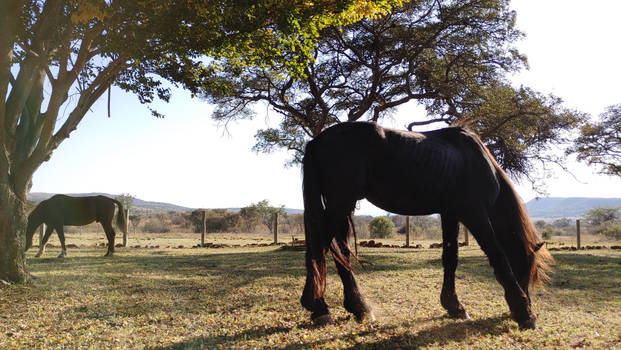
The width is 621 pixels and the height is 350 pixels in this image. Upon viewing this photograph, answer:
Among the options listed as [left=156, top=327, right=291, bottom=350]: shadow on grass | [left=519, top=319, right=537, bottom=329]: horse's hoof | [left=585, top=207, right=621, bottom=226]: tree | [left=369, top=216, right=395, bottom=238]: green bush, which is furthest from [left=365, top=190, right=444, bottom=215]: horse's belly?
[left=585, top=207, right=621, bottom=226]: tree

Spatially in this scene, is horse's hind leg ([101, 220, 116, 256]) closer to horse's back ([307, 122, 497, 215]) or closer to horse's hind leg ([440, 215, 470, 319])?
horse's back ([307, 122, 497, 215])

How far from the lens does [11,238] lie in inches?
233

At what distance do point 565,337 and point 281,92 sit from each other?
1116cm

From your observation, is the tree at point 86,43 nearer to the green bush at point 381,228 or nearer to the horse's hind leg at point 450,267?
the horse's hind leg at point 450,267

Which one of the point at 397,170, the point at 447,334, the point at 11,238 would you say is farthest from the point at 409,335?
the point at 11,238

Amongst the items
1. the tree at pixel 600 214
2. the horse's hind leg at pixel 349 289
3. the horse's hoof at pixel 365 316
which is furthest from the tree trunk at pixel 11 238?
the tree at pixel 600 214

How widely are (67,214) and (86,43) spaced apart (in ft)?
20.7

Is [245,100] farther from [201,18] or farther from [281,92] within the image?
[201,18]

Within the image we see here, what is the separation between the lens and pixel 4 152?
5.90 metres

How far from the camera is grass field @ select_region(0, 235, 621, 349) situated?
3.51 meters

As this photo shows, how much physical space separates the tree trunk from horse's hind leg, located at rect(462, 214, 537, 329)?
674cm

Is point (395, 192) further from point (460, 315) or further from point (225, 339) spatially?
point (225, 339)

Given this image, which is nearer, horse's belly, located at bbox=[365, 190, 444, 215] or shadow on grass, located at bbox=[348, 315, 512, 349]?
shadow on grass, located at bbox=[348, 315, 512, 349]

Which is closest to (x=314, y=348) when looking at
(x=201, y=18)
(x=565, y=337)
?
(x=565, y=337)
